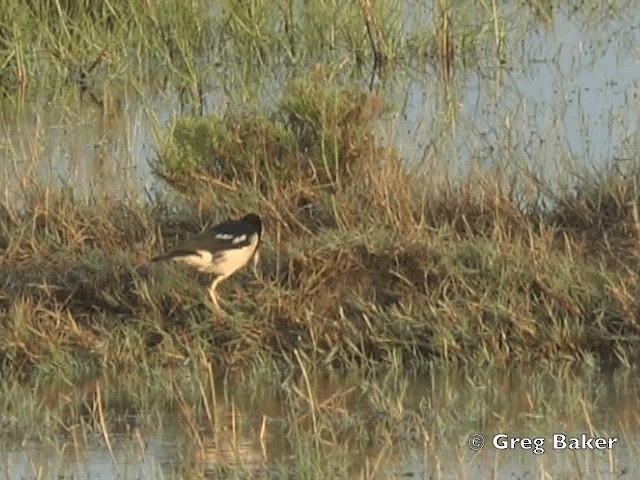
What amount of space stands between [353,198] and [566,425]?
2615 millimetres

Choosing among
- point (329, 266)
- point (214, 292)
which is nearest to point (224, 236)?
point (214, 292)

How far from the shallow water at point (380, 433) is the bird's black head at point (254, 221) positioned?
38.6 inches

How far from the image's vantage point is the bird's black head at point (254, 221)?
873cm

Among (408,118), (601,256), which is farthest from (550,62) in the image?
(601,256)

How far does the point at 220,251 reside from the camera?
8.49m

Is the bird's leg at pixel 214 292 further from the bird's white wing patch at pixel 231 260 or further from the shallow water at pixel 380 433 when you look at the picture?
the shallow water at pixel 380 433

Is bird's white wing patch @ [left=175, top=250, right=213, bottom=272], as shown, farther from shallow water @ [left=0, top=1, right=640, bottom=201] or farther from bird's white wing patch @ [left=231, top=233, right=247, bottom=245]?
shallow water @ [left=0, top=1, right=640, bottom=201]

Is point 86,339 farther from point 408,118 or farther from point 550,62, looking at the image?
point 550,62

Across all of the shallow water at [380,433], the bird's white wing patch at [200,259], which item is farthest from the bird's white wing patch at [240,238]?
the shallow water at [380,433]

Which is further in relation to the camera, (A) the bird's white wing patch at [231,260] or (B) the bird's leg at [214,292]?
(A) the bird's white wing patch at [231,260]

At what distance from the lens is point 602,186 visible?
9344mm

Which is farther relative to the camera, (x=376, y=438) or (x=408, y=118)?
(x=408, y=118)

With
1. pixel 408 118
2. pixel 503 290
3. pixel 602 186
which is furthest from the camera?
pixel 408 118

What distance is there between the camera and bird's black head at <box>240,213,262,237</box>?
8.73 meters
